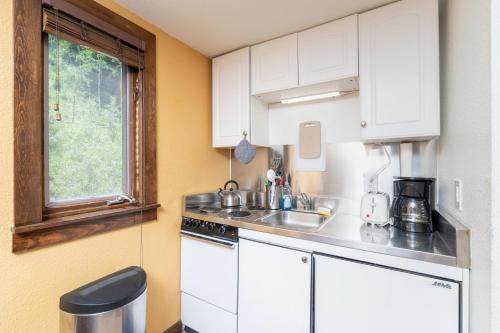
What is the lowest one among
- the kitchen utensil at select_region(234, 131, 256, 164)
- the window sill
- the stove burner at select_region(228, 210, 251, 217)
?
the stove burner at select_region(228, 210, 251, 217)

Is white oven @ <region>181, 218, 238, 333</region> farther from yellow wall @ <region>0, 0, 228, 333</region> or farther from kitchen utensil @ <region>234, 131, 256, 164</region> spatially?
kitchen utensil @ <region>234, 131, 256, 164</region>

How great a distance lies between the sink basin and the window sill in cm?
92

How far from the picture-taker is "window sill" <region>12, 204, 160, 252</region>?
107 centimetres

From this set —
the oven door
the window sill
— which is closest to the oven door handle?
the oven door

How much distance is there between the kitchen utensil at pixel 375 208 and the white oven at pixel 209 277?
0.86 m

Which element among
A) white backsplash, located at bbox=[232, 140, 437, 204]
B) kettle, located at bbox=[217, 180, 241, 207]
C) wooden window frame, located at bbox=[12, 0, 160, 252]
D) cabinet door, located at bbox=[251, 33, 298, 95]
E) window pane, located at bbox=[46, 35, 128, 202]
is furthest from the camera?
kettle, located at bbox=[217, 180, 241, 207]

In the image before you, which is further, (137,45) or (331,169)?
(331,169)

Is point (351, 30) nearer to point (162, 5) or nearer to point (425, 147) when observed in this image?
point (425, 147)

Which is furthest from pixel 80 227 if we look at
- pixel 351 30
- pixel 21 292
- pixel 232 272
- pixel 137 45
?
pixel 351 30

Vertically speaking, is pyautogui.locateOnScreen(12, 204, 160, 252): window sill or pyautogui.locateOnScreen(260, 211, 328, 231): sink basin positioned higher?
pyautogui.locateOnScreen(12, 204, 160, 252): window sill

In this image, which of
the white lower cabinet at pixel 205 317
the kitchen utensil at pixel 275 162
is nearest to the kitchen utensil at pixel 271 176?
the kitchen utensil at pixel 275 162

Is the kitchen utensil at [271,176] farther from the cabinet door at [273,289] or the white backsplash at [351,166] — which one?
the cabinet door at [273,289]

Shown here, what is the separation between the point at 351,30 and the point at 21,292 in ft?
7.53

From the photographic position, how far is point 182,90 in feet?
6.27
